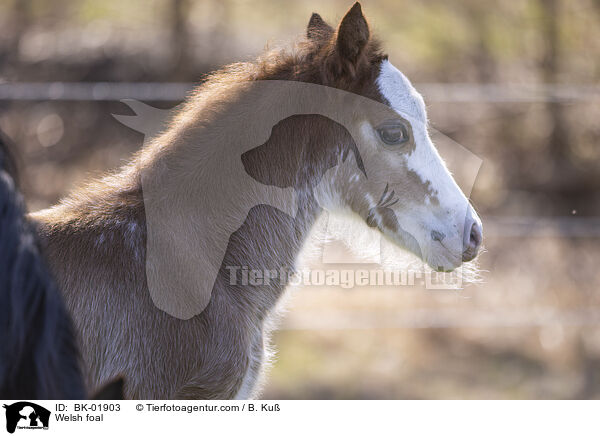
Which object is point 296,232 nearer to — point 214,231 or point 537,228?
point 214,231

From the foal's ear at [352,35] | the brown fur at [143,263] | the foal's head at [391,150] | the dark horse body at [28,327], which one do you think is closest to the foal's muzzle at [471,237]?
the foal's head at [391,150]

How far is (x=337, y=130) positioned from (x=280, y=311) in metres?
0.59

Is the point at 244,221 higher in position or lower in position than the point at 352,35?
lower

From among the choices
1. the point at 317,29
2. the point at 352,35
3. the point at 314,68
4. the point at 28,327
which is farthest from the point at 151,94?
the point at 28,327

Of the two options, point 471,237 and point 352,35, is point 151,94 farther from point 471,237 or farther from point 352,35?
point 471,237

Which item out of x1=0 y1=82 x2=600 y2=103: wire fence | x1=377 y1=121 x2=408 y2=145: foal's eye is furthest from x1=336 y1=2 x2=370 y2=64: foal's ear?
x1=0 y1=82 x2=600 y2=103: wire fence

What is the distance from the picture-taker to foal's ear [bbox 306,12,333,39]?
7.22 feet

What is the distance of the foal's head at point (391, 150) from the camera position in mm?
Result: 2049

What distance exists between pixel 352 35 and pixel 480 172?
3142 millimetres

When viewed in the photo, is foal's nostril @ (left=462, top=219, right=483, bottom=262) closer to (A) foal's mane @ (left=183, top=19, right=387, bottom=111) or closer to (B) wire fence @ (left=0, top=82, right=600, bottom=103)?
(A) foal's mane @ (left=183, top=19, right=387, bottom=111)

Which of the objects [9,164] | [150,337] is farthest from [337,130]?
[9,164]

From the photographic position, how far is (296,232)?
6.97 feet

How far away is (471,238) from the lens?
2.08 metres

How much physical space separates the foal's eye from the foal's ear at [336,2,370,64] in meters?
0.21
